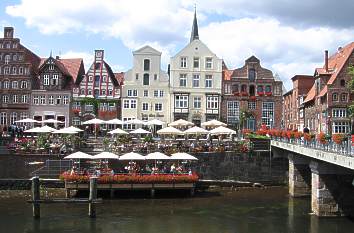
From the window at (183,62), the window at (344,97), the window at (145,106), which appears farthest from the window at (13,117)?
the window at (344,97)

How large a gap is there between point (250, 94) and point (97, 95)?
20.2 metres

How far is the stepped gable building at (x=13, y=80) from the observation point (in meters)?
65.4

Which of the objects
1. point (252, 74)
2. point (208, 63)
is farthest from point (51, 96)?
point (252, 74)

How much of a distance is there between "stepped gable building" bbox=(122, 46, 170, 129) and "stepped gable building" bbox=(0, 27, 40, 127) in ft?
43.0

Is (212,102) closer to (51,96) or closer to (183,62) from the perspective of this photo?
(183,62)

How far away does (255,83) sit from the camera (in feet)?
216

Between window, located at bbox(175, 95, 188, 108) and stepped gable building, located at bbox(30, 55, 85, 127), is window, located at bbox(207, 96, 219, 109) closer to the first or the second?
window, located at bbox(175, 95, 188, 108)

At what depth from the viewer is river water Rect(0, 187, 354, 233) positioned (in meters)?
26.1

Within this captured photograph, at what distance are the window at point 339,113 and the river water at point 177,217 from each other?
2602 cm

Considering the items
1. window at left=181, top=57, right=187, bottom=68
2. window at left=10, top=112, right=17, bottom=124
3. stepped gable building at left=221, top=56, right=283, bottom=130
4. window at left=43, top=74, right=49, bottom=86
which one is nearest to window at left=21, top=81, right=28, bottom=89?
window at left=43, top=74, right=49, bottom=86

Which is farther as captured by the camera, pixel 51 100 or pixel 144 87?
pixel 51 100

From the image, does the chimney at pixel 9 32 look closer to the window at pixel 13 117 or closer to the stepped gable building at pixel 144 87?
the window at pixel 13 117

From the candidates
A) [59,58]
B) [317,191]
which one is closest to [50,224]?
[317,191]

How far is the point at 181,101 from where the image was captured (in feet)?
212
